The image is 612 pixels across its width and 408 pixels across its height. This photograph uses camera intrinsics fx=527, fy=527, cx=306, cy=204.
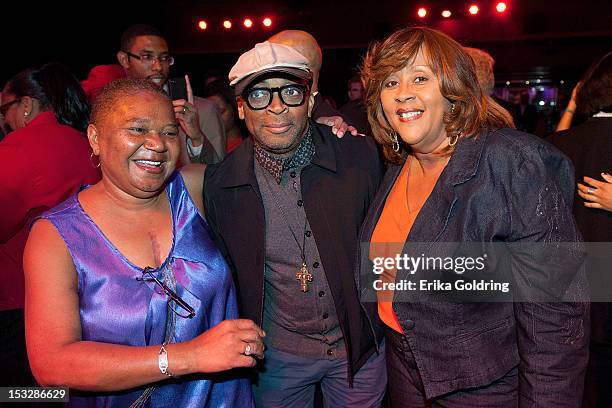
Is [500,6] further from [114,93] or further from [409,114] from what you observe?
[114,93]

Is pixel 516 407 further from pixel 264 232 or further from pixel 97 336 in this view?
pixel 97 336

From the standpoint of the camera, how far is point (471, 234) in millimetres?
1723

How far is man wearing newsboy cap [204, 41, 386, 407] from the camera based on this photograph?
86.9 inches

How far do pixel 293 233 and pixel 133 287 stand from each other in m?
0.76

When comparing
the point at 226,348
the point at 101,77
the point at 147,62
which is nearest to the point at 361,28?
the point at 147,62

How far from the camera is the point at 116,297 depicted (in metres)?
1.68

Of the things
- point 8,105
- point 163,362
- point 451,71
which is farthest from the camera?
point 8,105

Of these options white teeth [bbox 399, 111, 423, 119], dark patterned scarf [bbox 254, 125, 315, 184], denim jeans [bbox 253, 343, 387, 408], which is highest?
white teeth [bbox 399, 111, 423, 119]

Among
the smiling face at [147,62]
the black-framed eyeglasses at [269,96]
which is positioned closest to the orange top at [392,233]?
the black-framed eyeglasses at [269,96]

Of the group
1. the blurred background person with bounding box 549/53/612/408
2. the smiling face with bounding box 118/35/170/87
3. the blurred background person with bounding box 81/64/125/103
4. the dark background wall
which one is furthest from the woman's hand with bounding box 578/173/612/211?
the dark background wall

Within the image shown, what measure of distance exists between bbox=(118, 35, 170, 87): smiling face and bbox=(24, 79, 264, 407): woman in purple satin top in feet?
7.04

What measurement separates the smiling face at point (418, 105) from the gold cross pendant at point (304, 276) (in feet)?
2.30

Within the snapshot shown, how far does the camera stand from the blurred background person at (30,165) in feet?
7.93

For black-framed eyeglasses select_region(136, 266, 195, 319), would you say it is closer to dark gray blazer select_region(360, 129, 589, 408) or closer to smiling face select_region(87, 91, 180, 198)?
smiling face select_region(87, 91, 180, 198)
